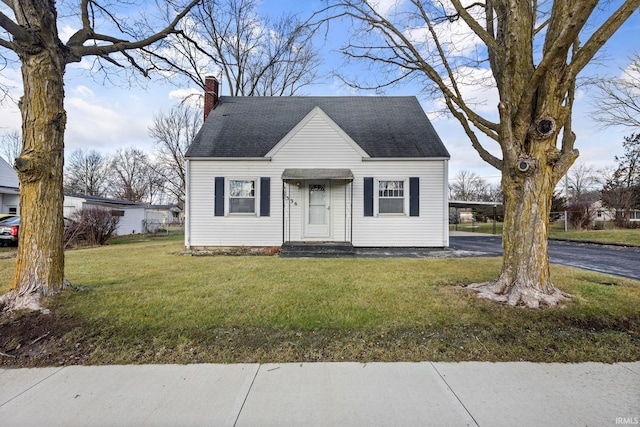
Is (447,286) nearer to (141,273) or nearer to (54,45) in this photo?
(141,273)

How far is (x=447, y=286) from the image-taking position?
5484 mm

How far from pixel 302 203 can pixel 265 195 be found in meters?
1.39

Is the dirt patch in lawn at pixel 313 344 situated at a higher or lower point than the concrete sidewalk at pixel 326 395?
higher

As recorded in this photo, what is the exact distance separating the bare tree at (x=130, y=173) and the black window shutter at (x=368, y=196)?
42.4 meters

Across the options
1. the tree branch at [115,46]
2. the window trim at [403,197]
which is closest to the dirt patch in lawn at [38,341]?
the tree branch at [115,46]

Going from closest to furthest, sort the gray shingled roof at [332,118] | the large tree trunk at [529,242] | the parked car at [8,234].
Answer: the large tree trunk at [529,242] → the gray shingled roof at [332,118] → the parked car at [8,234]

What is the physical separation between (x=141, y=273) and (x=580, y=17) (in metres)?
8.68

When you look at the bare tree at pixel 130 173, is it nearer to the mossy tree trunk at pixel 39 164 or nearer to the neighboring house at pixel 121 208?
the neighboring house at pixel 121 208

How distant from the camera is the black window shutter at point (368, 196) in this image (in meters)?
11.2

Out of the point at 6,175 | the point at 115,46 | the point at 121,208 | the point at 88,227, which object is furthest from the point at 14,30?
the point at 6,175

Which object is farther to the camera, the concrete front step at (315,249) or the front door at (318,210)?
the front door at (318,210)

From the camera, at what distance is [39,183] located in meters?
4.54

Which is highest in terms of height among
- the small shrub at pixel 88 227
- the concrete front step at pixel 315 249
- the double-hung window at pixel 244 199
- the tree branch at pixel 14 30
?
the tree branch at pixel 14 30

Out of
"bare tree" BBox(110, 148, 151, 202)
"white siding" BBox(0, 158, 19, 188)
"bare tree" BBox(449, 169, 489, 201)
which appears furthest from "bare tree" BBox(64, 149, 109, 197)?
"bare tree" BBox(449, 169, 489, 201)
